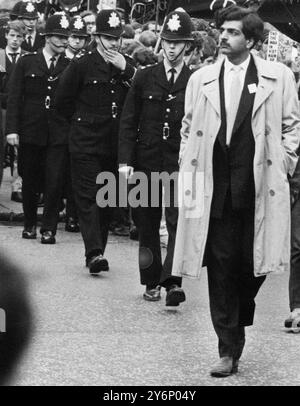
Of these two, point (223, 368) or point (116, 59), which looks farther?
point (116, 59)

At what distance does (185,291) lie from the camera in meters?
10.1

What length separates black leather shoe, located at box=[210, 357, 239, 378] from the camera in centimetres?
723

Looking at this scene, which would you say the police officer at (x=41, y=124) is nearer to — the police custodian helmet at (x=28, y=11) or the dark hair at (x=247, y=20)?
the police custodian helmet at (x=28, y=11)

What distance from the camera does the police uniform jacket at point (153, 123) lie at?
376 inches

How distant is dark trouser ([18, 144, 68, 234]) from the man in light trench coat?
4.96m

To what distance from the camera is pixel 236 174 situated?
7.23 meters

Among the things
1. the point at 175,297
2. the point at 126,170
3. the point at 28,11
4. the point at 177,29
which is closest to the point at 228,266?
the point at 175,297

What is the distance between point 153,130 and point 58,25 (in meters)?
2.99

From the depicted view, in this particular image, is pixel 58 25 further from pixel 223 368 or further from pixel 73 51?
pixel 223 368

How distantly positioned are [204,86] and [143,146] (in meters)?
2.36

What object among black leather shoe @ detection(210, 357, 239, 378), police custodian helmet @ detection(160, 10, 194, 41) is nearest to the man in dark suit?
police custodian helmet @ detection(160, 10, 194, 41)

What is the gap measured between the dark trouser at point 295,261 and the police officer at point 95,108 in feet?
7.14

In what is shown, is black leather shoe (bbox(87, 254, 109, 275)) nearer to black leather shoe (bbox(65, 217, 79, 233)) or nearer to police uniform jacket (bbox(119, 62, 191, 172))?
police uniform jacket (bbox(119, 62, 191, 172))

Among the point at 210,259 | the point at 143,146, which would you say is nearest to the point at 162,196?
the point at 143,146
